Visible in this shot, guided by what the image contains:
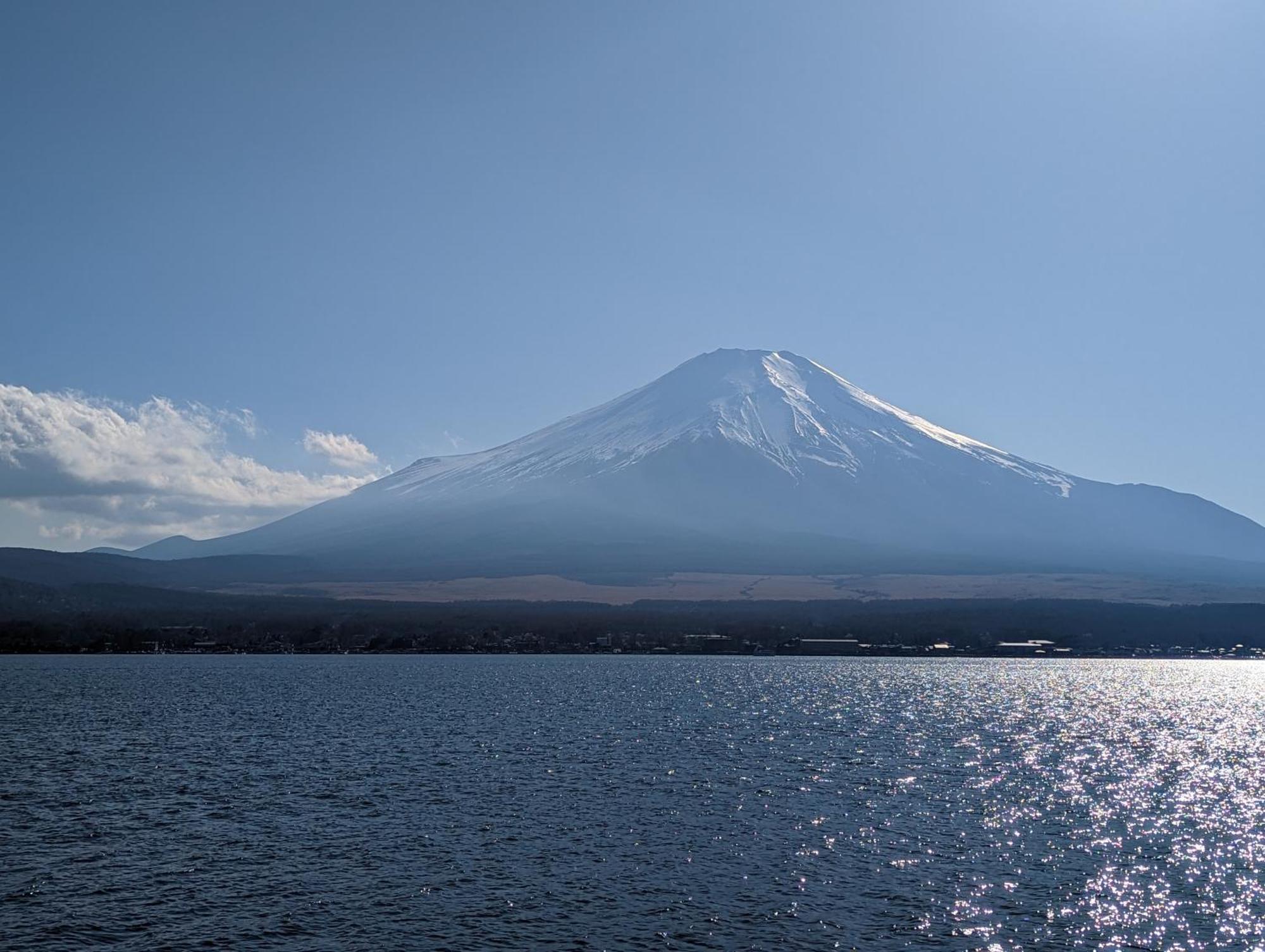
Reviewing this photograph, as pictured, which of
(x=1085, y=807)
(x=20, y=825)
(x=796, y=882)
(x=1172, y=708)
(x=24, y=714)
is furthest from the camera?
(x=1172, y=708)

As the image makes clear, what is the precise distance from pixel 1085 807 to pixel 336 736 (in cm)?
4699

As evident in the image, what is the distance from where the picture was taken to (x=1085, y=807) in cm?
4944

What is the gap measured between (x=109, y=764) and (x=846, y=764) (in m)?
42.3

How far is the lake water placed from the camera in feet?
101

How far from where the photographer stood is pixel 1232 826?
45.4m

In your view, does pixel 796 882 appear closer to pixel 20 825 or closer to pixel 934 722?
pixel 20 825

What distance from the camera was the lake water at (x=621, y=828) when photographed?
101 feet

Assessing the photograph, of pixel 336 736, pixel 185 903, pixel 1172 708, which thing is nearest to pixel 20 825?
pixel 185 903

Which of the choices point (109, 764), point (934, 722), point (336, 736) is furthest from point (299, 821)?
point (934, 722)

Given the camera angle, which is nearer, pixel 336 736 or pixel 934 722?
pixel 336 736

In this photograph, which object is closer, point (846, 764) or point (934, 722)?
point (846, 764)

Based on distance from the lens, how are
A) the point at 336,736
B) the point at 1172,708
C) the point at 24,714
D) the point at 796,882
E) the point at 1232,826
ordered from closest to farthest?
the point at 796,882
the point at 1232,826
the point at 336,736
the point at 24,714
the point at 1172,708

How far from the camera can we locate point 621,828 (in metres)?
43.1

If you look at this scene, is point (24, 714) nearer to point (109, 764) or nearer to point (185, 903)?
point (109, 764)
